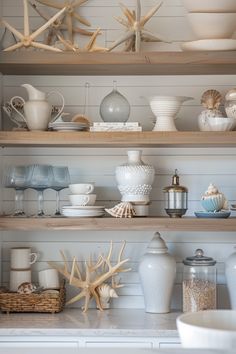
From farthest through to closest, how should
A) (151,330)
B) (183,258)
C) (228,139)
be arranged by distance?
1. (183,258)
2. (228,139)
3. (151,330)

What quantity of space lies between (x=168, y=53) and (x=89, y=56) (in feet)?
1.30

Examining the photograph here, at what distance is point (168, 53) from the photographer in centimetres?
366

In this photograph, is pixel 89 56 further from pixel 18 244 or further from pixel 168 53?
pixel 18 244

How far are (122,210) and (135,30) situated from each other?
36.2 inches

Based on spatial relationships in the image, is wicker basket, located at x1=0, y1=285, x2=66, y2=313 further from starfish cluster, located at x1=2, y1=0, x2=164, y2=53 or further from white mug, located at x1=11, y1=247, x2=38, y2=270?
starfish cluster, located at x1=2, y1=0, x2=164, y2=53

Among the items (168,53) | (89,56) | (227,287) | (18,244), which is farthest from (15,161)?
(227,287)

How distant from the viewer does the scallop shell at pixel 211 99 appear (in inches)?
147

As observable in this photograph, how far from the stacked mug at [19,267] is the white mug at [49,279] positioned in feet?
0.28

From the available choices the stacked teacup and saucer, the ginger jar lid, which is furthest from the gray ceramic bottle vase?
the stacked teacup and saucer

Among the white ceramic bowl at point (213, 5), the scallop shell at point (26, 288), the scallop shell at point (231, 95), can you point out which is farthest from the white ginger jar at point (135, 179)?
the white ceramic bowl at point (213, 5)

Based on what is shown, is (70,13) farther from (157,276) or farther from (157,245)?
(157,276)

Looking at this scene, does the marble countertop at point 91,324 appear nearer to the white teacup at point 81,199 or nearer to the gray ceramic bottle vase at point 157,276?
the gray ceramic bottle vase at point 157,276

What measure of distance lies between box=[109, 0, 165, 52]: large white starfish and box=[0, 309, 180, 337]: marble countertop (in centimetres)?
135

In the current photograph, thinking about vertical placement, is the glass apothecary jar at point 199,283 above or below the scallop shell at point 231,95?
below
